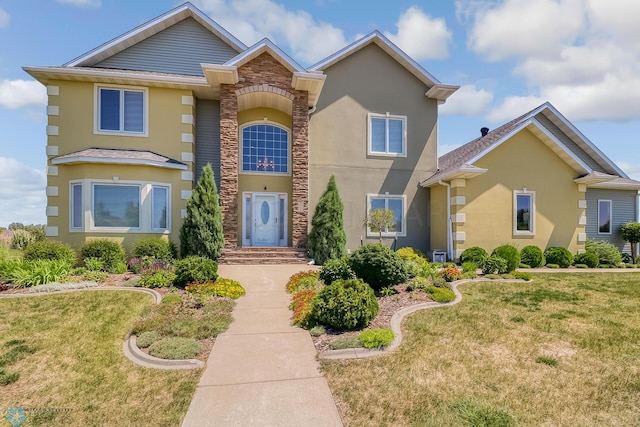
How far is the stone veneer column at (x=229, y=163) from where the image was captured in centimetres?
1332

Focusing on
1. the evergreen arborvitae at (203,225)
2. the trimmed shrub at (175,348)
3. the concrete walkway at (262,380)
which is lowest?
the concrete walkway at (262,380)

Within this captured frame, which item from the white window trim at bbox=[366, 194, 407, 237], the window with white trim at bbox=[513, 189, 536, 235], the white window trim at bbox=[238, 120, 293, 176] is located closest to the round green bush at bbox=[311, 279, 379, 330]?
the white window trim at bbox=[366, 194, 407, 237]

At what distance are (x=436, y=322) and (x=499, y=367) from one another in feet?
5.79

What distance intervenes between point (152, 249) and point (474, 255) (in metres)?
11.9

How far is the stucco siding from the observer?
46.1ft

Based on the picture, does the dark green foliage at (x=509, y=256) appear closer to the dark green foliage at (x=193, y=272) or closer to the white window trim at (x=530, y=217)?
the white window trim at (x=530, y=217)

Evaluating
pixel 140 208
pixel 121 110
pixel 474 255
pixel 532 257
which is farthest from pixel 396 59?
pixel 140 208

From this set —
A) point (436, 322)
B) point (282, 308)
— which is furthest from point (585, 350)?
point (282, 308)

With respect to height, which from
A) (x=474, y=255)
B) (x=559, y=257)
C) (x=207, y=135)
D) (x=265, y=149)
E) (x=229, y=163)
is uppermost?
(x=207, y=135)

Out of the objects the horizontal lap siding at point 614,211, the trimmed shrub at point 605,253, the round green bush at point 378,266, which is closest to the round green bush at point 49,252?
the round green bush at point 378,266

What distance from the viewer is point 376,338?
577 centimetres

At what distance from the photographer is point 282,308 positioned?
7.97 meters

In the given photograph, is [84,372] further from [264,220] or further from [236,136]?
[264,220]

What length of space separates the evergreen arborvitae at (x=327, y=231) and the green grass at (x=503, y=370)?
5.99m
